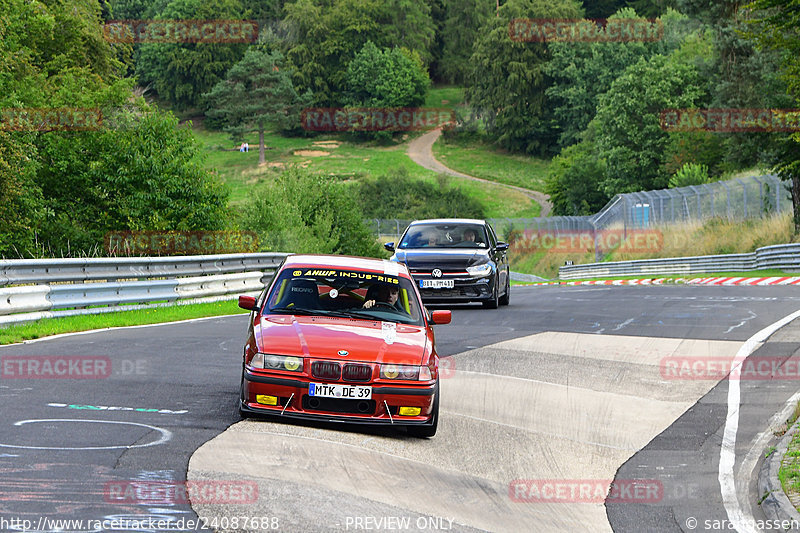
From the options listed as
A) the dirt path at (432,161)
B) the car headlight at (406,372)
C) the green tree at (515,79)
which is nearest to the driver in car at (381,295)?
the car headlight at (406,372)

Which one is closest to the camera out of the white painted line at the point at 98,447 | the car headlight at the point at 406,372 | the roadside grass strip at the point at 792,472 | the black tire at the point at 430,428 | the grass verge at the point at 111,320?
the roadside grass strip at the point at 792,472

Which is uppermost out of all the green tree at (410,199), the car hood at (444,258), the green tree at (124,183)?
the car hood at (444,258)

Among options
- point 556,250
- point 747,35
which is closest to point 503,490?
point 747,35

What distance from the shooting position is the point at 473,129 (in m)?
132

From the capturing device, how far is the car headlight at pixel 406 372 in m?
8.03

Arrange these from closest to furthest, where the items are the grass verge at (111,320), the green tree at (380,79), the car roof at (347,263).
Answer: the car roof at (347,263) < the grass verge at (111,320) < the green tree at (380,79)

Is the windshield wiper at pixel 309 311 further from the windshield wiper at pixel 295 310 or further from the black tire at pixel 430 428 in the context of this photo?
the black tire at pixel 430 428

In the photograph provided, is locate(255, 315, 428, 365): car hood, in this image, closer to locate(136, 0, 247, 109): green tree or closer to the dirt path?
the dirt path

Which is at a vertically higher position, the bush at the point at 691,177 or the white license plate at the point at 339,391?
the white license plate at the point at 339,391

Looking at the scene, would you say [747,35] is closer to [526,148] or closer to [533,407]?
[533,407]

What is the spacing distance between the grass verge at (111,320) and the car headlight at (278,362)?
251 inches

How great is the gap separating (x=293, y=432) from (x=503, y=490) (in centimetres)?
165

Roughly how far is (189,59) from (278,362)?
142 m

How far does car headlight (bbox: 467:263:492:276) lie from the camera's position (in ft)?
65.5
